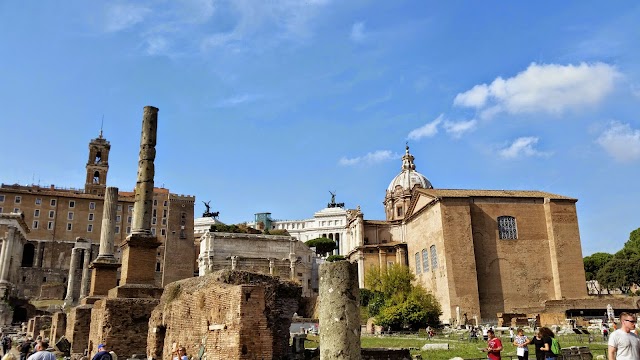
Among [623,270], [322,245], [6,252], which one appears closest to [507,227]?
[623,270]

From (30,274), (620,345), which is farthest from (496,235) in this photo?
(30,274)

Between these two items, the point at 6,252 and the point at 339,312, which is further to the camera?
the point at 6,252

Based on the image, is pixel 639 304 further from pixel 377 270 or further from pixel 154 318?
pixel 154 318

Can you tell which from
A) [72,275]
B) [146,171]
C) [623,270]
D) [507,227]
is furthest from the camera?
[72,275]

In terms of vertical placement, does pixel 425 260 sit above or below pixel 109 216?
above

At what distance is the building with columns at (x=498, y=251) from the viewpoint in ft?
115

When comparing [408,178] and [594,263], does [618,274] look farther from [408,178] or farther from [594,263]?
[408,178]

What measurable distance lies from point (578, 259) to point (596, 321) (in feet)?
31.6

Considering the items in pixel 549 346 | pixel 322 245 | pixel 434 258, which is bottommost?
pixel 549 346

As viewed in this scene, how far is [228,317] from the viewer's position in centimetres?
826

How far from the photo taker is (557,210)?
37.8 m

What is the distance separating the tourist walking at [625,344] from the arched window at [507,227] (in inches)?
1324

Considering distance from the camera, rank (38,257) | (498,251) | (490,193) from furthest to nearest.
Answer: (38,257), (490,193), (498,251)

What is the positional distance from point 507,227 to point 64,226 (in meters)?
50.6
